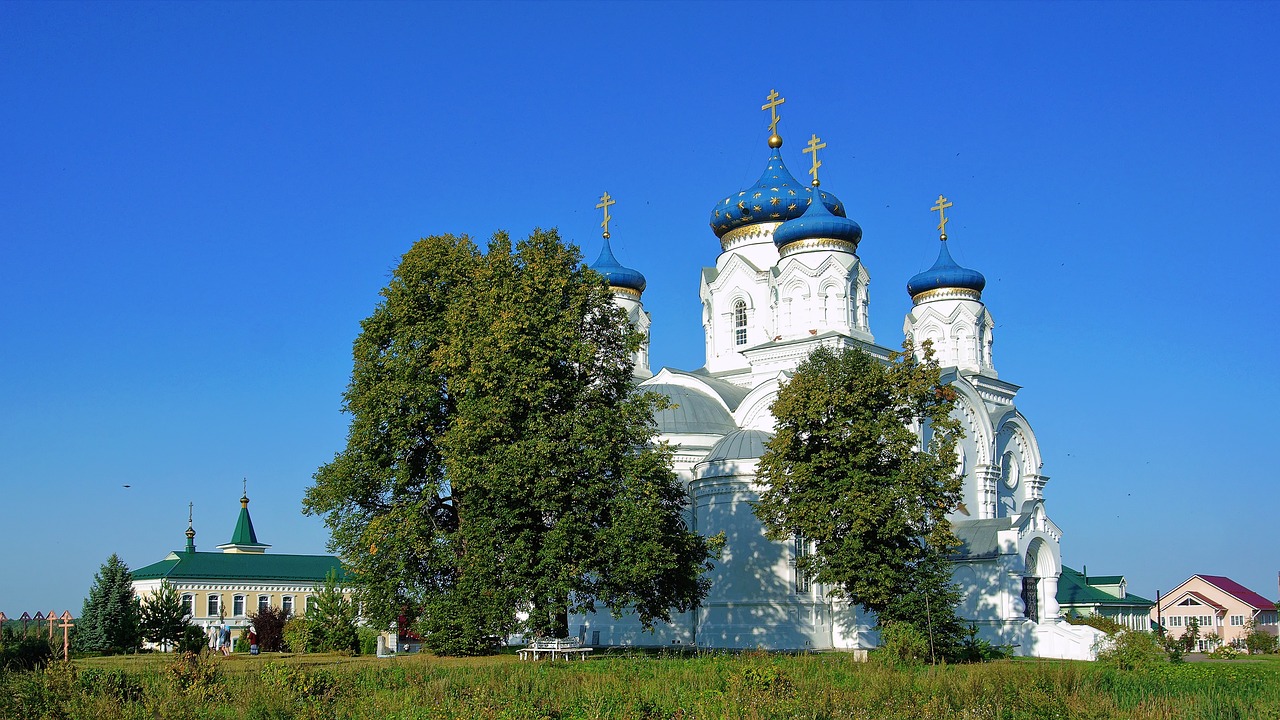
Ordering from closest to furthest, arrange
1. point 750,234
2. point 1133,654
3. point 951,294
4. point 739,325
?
point 1133,654 < point 739,325 < point 750,234 < point 951,294

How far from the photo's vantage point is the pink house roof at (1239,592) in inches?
2044

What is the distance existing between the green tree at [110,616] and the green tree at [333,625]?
470cm

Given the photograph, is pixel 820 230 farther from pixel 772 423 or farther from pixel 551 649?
pixel 551 649

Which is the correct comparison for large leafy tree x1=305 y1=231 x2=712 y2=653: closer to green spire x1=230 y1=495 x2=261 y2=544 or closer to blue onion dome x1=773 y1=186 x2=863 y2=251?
blue onion dome x1=773 y1=186 x2=863 y2=251

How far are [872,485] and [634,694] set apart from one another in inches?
454

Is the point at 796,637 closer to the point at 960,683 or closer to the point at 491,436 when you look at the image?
the point at 491,436

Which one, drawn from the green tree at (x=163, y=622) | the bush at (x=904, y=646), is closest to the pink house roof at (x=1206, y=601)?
the bush at (x=904, y=646)

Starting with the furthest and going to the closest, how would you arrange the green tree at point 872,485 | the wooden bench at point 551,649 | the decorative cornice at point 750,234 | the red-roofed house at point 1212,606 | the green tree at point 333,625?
the red-roofed house at point 1212,606 → the decorative cornice at point 750,234 → the green tree at point 333,625 → the green tree at point 872,485 → the wooden bench at point 551,649

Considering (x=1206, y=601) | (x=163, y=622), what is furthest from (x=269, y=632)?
(x=1206, y=601)

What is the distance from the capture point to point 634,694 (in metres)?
13.3

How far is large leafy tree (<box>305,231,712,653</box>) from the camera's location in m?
21.4

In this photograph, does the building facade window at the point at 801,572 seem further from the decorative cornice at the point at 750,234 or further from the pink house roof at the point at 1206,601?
the pink house roof at the point at 1206,601

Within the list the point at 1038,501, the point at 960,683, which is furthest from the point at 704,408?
the point at 960,683

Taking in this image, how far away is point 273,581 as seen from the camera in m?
46.5
